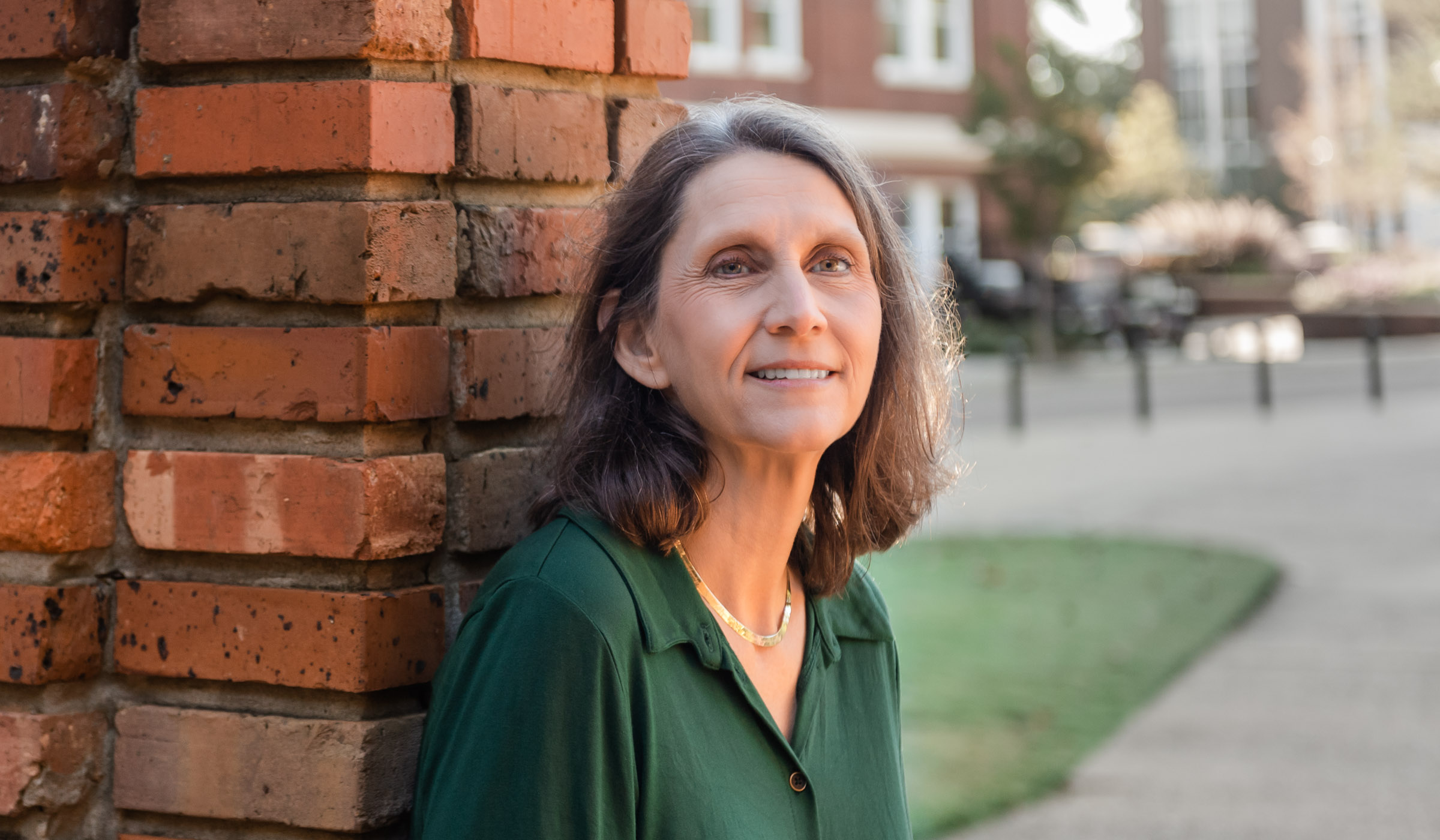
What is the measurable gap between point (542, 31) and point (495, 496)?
56 cm

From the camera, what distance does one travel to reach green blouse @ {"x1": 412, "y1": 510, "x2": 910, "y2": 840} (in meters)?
1.46

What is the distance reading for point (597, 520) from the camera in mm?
1688

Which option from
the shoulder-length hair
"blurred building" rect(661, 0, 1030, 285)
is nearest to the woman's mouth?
the shoulder-length hair

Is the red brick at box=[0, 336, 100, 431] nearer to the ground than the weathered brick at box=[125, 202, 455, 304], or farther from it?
nearer to the ground

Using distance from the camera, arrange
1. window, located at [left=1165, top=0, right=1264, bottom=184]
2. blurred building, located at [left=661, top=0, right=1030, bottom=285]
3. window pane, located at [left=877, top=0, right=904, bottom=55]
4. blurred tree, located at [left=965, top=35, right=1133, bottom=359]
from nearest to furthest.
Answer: blurred tree, located at [left=965, top=35, right=1133, bottom=359] < blurred building, located at [left=661, top=0, right=1030, bottom=285] < window pane, located at [left=877, top=0, right=904, bottom=55] < window, located at [left=1165, top=0, right=1264, bottom=184]

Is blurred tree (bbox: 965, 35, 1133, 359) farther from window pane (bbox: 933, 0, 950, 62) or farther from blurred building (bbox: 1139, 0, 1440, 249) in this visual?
blurred building (bbox: 1139, 0, 1440, 249)

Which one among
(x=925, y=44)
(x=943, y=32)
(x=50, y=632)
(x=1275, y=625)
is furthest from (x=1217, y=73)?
(x=50, y=632)

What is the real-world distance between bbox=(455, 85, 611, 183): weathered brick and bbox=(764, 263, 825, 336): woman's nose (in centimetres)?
33

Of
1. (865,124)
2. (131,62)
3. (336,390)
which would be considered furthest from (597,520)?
(865,124)

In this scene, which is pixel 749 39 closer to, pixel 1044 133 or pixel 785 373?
pixel 1044 133

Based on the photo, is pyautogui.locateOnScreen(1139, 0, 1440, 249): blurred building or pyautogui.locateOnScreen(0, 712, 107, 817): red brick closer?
pyautogui.locateOnScreen(0, 712, 107, 817): red brick

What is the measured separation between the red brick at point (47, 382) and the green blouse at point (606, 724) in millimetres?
511

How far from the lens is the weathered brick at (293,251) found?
64.4 inches

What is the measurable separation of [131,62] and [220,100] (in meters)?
0.15
